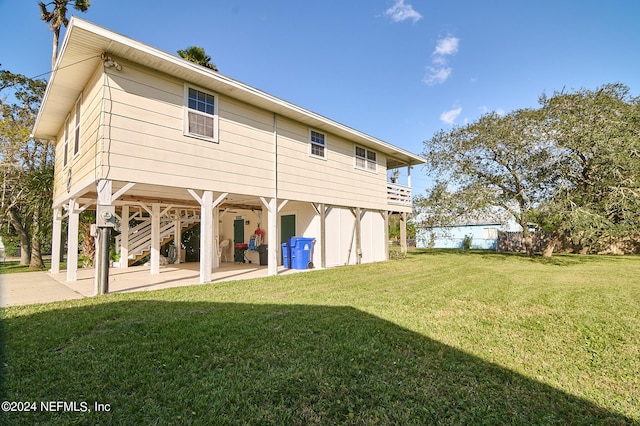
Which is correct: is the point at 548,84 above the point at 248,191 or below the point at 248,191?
above

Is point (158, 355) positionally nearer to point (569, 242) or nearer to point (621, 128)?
point (621, 128)

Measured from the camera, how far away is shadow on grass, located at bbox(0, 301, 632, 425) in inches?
83.7

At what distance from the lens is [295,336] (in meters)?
3.64

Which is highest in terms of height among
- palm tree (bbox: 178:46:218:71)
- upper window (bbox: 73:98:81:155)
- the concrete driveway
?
palm tree (bbox: 178:46:218:71)

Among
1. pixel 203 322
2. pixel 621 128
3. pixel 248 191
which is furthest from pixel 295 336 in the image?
pixel 621 128

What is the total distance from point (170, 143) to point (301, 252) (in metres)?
5.49

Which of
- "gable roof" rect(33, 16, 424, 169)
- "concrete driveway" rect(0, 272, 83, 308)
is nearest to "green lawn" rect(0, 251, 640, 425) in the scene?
"concrete driveway" rect(0, 272, 83, 308)

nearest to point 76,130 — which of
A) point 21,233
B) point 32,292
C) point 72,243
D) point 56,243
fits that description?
point 72,243

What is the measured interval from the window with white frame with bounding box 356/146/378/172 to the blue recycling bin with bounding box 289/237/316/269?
4.04m

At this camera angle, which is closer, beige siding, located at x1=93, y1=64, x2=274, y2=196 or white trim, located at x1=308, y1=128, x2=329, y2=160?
beige siding, located at x1=93, y1=64, x2=274, y2=196

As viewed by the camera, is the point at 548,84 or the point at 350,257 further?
the point at 548,84

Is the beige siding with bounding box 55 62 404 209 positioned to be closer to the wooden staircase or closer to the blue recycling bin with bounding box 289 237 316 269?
the blue recycling bin with bounding box 289 237 316 269

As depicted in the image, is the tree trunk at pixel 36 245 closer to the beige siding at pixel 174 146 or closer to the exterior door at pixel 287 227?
the beige siding at pixel 174 146

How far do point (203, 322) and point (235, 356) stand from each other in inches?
51.5
